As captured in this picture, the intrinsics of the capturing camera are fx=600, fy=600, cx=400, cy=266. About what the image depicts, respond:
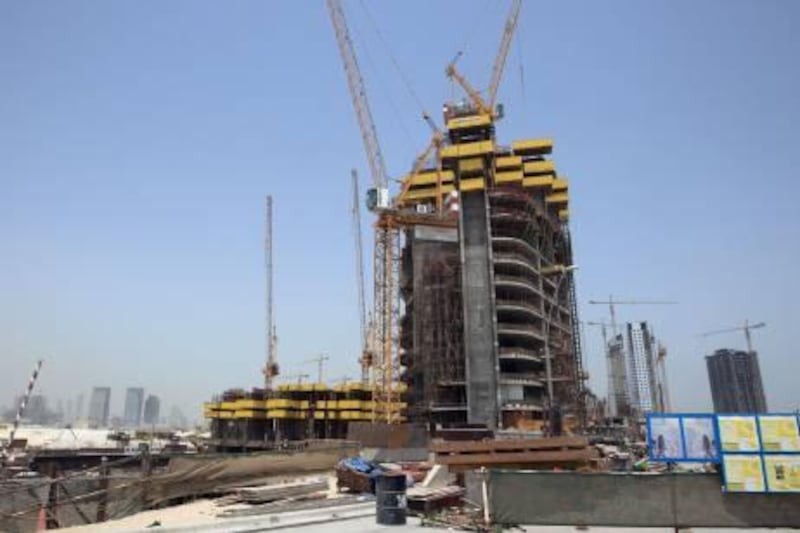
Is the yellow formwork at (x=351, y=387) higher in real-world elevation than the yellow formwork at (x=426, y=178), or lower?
lower

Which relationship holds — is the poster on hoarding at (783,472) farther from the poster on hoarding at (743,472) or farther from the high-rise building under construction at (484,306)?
the high-rise building under construction at (484,306)

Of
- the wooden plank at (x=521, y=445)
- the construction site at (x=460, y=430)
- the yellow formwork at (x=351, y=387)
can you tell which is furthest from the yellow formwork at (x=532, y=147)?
the wooden plank at (x=521, y=445)

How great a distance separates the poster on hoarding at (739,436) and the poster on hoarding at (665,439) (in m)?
1.10

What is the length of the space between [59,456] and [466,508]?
56.1m

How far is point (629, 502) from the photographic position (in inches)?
638

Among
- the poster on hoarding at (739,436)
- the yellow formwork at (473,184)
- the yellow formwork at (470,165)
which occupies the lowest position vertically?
the poster on hoarding at (739,436)

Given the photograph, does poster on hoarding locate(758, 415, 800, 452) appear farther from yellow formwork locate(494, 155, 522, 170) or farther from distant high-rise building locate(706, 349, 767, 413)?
distant high-rise building locate(706, 349, 767, 413)

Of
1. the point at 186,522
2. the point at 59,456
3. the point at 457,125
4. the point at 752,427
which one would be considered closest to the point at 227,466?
the point at 186,522

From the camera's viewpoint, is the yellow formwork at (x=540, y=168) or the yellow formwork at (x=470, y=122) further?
the yellow formwork at (x=540, y=168)

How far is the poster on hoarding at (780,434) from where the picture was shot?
1566 centimetres

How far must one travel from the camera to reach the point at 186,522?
1725 cm

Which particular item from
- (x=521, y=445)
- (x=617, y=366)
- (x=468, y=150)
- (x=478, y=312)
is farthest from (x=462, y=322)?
(x=617, y=366)

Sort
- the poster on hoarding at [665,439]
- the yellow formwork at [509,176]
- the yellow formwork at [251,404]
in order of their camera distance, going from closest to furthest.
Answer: the poster on hoarding at [665,439] → the yellow formwork at [251,404] → the yellow formwork at [509,176]

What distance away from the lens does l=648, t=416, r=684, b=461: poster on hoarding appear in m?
16.6
